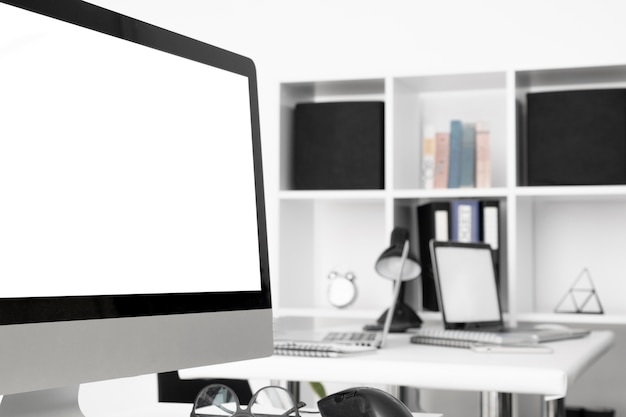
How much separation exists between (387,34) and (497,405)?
1.85 metres

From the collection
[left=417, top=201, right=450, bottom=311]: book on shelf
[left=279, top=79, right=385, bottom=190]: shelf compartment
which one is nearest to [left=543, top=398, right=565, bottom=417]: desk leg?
[left=417, top=201, right=450, bottom=311]: book on shelf

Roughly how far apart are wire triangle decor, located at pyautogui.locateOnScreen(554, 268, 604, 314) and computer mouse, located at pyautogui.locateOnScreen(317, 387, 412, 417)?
2.00m

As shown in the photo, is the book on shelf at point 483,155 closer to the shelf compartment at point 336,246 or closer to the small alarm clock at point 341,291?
the shelf compartment at point 336,246

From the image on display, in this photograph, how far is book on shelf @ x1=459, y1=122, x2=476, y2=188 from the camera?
9.66 feet

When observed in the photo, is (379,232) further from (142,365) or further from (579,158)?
(142,365)

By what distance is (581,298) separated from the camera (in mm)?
2977

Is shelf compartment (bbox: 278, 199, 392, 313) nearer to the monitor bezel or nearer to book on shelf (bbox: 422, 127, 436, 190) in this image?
book on shelf (bbox: 422, 127, 436, 190)

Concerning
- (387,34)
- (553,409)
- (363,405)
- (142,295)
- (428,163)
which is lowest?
(553,409)

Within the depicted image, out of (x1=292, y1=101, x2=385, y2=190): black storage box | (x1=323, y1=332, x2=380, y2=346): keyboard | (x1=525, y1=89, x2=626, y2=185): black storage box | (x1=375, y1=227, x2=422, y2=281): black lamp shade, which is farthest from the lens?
(x1=292, y1=101, x2=385, y2=190): black storage box

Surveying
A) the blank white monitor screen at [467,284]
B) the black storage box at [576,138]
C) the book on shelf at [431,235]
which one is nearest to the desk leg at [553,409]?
the blank white monitor screen at [467,284]

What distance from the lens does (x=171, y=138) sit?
104cm

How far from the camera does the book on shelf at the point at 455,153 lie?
9.74 feet

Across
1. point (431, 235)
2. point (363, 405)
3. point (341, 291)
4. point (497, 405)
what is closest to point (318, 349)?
point (497, 405)

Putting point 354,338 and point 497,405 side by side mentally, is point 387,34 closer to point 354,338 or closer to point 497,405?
point 354,338
